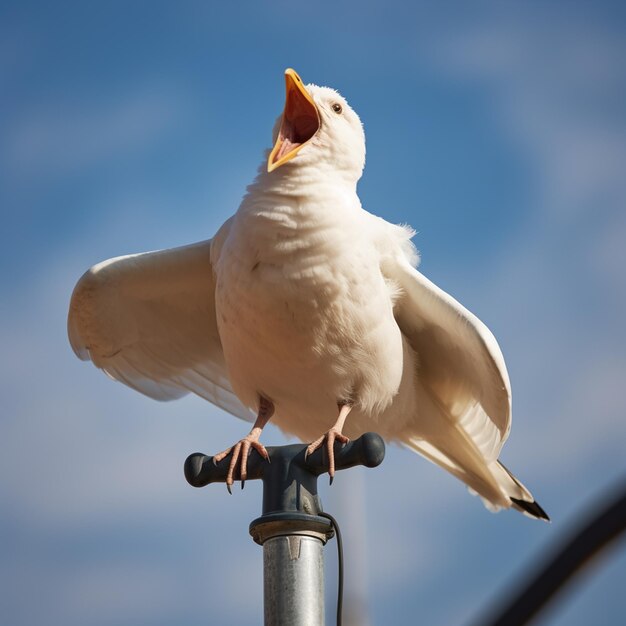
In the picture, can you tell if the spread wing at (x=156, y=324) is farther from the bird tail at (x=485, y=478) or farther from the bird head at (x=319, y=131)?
the bird tail at (x=485, y=478)

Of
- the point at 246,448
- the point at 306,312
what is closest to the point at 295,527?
the point at 246,448

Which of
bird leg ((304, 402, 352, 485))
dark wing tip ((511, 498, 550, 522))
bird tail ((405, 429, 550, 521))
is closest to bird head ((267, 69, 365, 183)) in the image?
bird leg ((304, 402, 352, 485))

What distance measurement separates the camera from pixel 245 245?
6.23m

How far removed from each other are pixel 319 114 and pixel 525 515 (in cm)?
345

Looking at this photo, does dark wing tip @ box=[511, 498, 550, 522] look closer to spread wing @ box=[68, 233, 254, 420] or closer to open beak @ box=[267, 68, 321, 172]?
spread wing @ box=[68, 233, 254, 420]

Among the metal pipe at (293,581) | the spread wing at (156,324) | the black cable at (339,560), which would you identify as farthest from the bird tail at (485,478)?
the metal pipe at (293,581)

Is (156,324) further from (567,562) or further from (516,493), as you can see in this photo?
(567,562)

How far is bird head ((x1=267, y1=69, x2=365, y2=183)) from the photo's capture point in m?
6.68

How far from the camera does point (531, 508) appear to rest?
7.70 metres

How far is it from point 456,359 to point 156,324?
239 centimetres

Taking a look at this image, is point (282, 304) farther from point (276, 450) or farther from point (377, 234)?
point (276, 450)

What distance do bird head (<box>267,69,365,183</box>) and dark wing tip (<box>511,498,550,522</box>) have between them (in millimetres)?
2829

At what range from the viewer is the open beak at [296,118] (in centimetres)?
685

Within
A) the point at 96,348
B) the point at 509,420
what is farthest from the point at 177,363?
the point at 509,420
